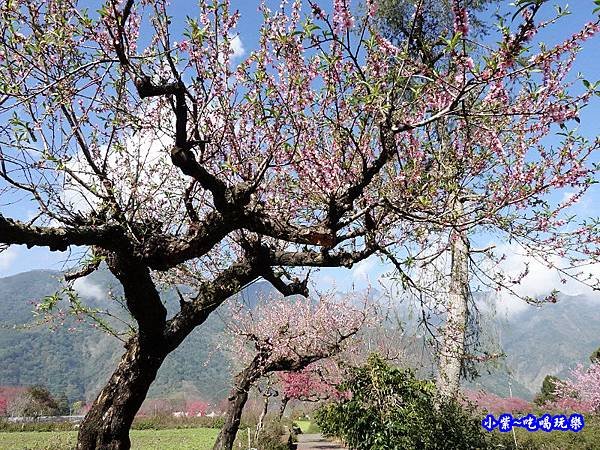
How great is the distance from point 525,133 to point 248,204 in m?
2.70

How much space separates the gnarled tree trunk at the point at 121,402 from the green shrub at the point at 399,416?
6155mm

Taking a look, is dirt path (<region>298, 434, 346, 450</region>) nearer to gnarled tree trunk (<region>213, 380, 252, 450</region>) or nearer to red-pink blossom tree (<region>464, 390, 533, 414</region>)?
red-pink blossom tree (<region>464, 390, 533, 414</region>)

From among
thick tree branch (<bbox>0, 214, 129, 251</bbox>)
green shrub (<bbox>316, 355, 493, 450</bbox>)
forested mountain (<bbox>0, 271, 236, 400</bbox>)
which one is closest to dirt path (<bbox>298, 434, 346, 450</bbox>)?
green shrub (<bbox>316, 355, 493, 450</bbox>)

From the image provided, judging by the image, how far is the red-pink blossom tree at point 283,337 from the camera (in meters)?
10.9

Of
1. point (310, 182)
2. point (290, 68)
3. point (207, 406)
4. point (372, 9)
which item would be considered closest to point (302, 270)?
point (310, 182)

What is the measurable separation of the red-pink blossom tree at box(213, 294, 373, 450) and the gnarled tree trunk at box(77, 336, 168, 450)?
18.5 feet

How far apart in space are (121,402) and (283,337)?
25.0 feet

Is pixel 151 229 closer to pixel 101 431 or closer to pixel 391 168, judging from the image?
pixel 101 431

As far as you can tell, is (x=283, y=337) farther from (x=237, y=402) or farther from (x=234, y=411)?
(x=234, y=411)

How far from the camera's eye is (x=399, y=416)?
370 inches

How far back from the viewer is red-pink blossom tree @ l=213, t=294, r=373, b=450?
35.8 feet

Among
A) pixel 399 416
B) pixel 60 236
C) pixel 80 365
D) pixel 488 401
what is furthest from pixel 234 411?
pixel 80 365

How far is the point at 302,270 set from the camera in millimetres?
6012

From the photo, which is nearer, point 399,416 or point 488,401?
point 399,416
